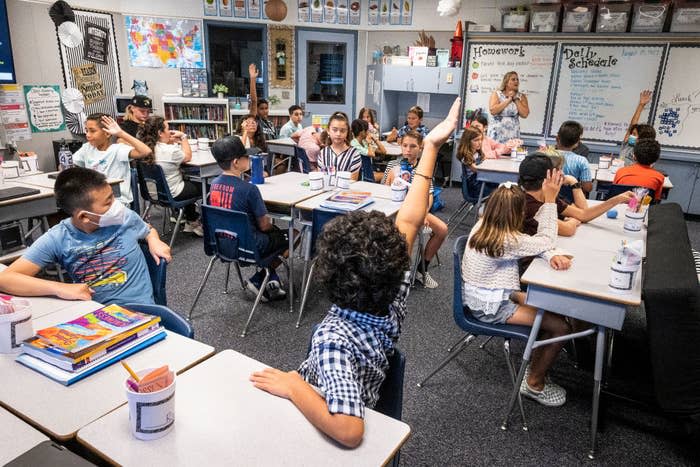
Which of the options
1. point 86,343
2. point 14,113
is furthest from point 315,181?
point 14,113

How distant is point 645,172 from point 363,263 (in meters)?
3.72

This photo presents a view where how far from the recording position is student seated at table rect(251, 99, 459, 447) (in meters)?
1.06

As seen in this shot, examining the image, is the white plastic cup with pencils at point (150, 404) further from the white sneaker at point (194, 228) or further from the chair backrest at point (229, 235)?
the white sneaker at point (194, 228)

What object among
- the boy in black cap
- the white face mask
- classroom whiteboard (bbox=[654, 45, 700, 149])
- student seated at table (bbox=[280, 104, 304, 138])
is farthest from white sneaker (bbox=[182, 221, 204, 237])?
classroom whiteboard (bbox=[654, 45, 700, 149])

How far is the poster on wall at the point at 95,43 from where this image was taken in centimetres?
659

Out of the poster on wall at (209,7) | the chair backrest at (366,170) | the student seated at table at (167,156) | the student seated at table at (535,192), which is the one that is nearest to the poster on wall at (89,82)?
the poster on wall at (209,7)

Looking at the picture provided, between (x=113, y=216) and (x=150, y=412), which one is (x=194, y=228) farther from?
(x=150, y=412)

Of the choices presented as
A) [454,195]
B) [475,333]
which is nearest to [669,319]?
[475,333]

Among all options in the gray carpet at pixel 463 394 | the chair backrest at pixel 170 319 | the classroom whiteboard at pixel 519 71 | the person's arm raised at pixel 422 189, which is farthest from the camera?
the classroom whiteboard at pixel 519 71

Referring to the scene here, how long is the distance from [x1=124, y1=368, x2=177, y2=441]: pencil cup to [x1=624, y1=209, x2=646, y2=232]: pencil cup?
2736 millimetres

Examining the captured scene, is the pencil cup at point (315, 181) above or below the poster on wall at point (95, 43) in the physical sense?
below

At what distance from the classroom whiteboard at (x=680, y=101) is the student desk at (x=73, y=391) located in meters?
6.63

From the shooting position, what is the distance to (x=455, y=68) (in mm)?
7070

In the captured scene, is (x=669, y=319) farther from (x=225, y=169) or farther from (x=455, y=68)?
(x=455, y=68)
